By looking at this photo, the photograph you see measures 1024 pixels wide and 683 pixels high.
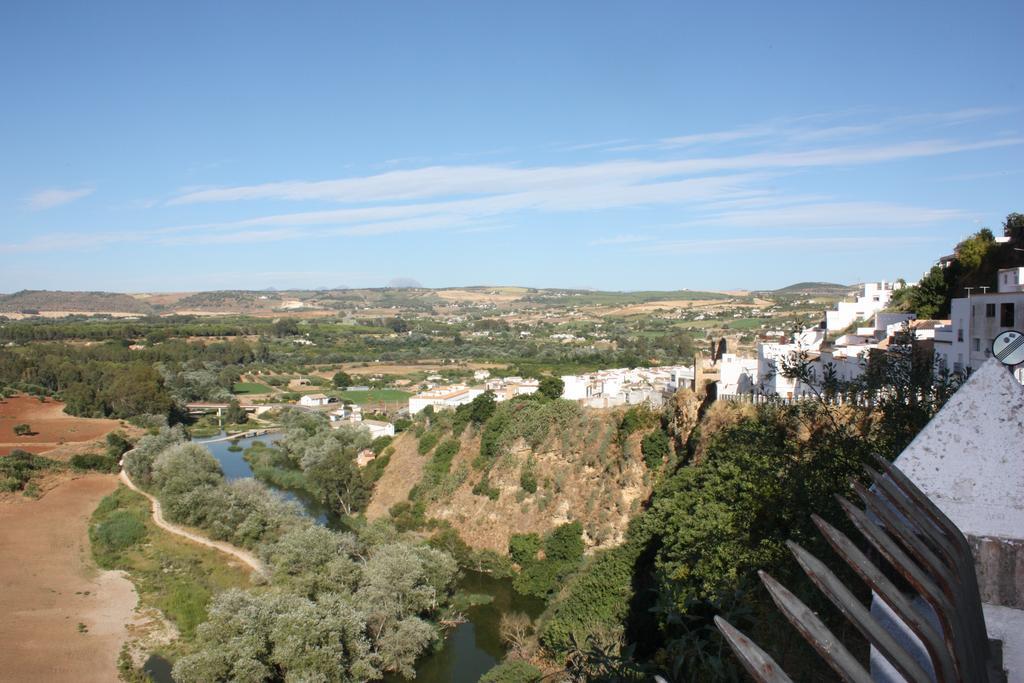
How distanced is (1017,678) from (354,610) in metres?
13.8

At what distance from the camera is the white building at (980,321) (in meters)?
12.1

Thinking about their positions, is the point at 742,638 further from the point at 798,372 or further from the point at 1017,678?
the point at 798,372

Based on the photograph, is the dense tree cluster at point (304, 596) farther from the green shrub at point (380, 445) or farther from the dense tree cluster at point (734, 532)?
the green shrub at point (380, 445)

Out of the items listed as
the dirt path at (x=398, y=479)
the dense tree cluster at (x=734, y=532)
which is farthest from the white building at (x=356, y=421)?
the dense tree cluster at (x=734, y=532)

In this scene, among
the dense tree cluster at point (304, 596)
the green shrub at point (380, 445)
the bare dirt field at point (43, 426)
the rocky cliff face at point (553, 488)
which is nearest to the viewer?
the dense tree cluster at point (304, 596)

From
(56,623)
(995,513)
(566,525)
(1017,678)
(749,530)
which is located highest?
(995,513)

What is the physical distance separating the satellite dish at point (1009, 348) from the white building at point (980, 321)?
10.5 metres

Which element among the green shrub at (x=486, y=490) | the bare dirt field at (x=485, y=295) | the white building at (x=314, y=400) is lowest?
the white building at (x=314, y=400)

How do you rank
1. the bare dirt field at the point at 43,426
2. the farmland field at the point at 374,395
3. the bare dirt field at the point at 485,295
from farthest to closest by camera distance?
the bare dirt field at the point at 485,295, the farmland field at the point at 374,395, the bare dirt field at the point at 43,426

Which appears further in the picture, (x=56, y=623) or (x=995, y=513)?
(x=56, y=623)

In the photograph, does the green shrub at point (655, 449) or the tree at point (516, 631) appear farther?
the green shrub at point (655, 449)

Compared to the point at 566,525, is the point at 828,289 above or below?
above

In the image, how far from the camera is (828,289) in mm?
116312

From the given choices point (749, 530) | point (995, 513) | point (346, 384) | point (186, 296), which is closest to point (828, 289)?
point (346, 384)
